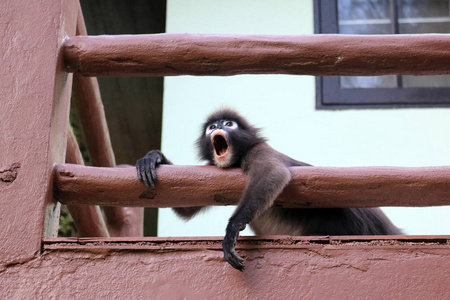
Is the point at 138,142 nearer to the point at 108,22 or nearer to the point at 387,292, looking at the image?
the point at 108,22

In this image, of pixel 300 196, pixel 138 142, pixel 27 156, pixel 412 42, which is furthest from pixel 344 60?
pixel 138 142

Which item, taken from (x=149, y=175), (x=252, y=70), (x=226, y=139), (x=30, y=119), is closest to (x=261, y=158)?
(x=226, y=139)

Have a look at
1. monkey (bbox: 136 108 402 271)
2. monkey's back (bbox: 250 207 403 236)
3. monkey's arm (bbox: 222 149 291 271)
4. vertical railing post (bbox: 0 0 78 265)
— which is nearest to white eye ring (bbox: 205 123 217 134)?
monkey (bbox: 136 108 402 271)

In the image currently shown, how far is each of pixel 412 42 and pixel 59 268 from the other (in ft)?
5.21

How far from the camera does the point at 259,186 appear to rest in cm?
272

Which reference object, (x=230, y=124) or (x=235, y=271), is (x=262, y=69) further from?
(x=230, y=124)

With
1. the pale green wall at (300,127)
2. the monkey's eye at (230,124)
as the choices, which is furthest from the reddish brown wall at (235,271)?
the pale green wall at (300,127)

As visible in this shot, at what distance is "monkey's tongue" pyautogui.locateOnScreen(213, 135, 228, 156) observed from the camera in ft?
12.3

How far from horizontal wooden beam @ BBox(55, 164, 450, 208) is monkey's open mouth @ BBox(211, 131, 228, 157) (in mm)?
1160

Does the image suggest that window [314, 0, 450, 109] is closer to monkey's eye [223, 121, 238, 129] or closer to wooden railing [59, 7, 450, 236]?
monkey's eye [223, 121, 238, 129]

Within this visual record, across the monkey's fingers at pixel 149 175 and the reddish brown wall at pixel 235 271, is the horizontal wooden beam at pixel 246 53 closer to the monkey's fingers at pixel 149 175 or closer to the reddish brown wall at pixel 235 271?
the monkey's fingers at pixel 149 175

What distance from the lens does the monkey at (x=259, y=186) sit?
2.69 metres

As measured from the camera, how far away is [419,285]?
2188mm

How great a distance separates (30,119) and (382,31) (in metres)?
4.25
